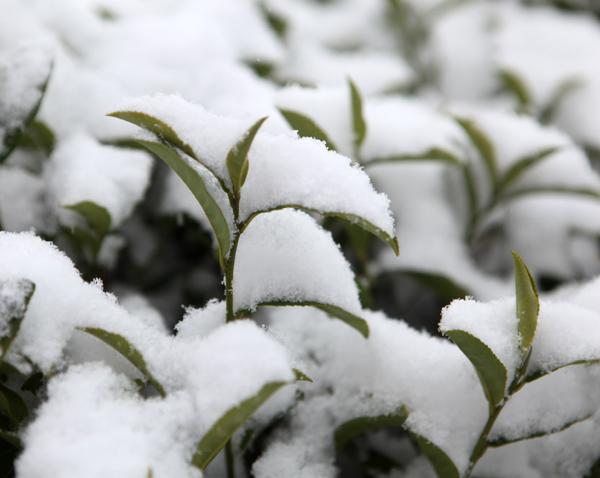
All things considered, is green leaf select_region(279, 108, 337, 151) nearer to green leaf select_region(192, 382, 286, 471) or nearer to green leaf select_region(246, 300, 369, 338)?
green leaf select_region(246, 300, 369, 338)

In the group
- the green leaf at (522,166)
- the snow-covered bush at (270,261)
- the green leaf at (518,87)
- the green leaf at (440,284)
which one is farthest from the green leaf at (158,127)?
the green leaf at (518,87)

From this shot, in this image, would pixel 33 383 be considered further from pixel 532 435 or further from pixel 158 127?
pixel 532 435

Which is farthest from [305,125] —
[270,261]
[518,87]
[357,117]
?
[518,87]

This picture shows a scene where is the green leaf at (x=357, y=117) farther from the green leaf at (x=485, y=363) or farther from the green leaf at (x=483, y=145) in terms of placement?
the green leaf at (x=485, y=363)

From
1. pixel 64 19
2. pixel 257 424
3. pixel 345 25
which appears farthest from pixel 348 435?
pixel 345 25

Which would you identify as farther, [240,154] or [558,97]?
[558,97]
